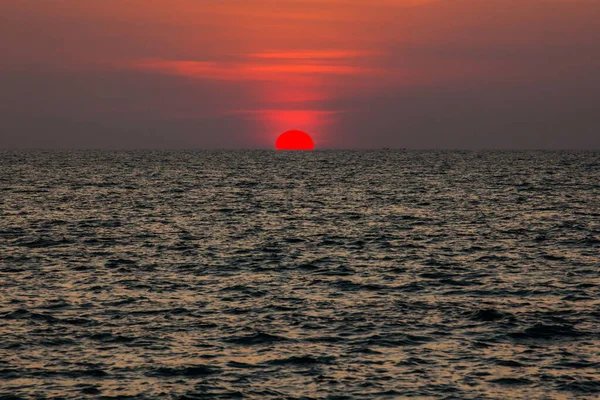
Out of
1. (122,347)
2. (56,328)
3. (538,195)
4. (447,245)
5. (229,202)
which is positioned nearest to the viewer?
(122,347)

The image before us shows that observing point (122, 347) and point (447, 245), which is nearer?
point (122, 347)

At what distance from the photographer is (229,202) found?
3100 inches

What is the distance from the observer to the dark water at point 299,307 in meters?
21.6

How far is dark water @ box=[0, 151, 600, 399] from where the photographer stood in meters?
21.6

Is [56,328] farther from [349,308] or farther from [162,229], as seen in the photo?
[162,229]

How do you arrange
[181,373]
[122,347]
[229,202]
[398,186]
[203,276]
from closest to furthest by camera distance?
1. [181,373]
2. [122,347]
3. [203,276]
4. [229,202]
5. [398,186]

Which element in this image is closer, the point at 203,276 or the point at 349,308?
the point at 349,308

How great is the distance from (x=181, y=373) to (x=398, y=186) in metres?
87.2

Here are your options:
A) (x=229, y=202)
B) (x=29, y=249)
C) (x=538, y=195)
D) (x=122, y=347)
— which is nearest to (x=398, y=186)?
(x=538, y=195)

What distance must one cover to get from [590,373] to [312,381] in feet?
27.4

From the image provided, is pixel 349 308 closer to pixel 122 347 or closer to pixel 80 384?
pixel 122 347

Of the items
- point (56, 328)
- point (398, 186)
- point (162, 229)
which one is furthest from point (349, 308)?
point (398, 186)

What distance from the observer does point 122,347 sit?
2448 centimetres

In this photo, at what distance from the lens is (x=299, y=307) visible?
30203 mm
